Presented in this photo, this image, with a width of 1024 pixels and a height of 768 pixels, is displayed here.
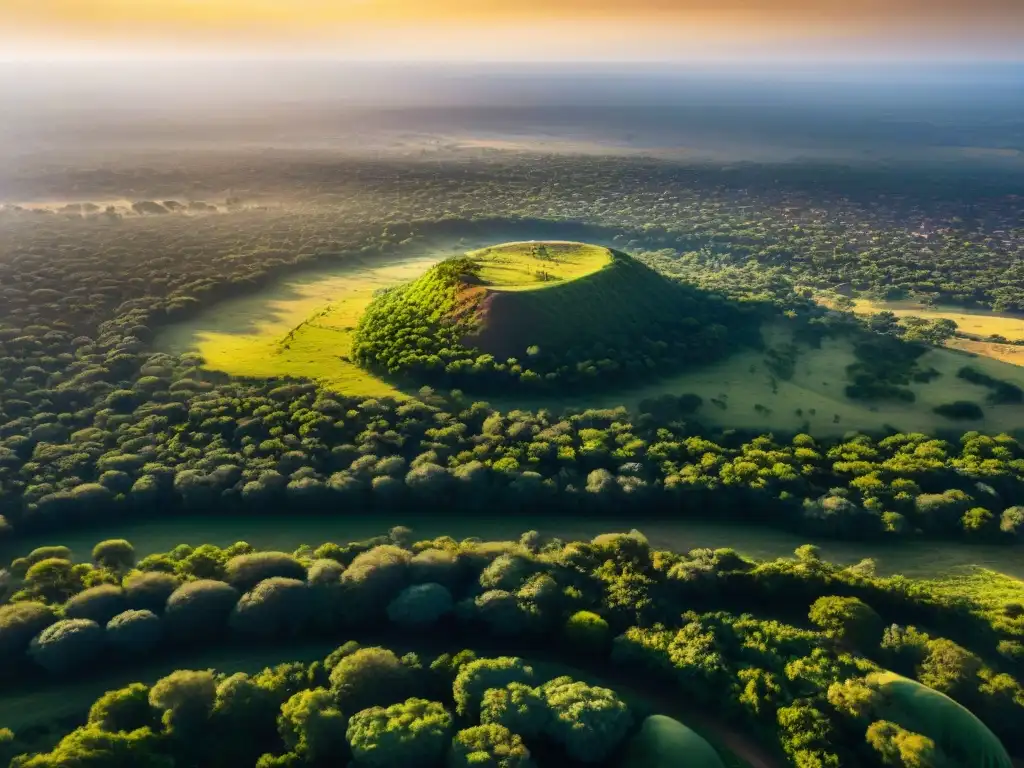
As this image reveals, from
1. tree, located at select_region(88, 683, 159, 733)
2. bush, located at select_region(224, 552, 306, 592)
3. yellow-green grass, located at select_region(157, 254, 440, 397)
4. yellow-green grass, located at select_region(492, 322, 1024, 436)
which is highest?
yellow-green grass, located at select_region(157, 254, 440, 397)

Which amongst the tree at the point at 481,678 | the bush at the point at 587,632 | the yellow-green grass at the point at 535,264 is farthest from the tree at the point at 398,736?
the yellow-green grass at the point at 535,264

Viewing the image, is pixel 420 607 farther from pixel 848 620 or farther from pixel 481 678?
pixel 848 620

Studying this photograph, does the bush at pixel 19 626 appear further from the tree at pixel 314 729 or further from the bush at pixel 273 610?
the tree at pixel 314 729

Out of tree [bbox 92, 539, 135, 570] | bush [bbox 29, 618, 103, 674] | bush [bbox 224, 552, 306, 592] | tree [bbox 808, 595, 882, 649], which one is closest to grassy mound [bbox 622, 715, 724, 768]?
tree [bbox 808, 595, 882, 649]

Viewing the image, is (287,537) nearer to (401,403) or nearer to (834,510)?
(401,403)

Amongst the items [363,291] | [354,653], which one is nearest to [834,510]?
[354,653]

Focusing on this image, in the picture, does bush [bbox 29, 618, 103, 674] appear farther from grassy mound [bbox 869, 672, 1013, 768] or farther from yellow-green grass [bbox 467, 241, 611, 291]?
yellow-green grass [bbox 467, 241, 611, 291]
